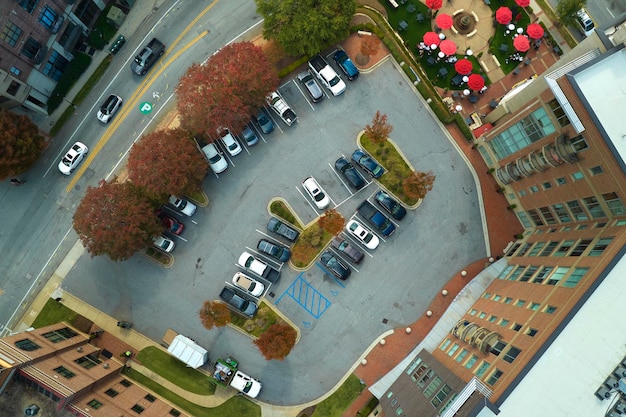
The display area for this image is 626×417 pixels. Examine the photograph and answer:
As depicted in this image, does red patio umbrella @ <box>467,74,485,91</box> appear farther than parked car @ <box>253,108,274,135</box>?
No

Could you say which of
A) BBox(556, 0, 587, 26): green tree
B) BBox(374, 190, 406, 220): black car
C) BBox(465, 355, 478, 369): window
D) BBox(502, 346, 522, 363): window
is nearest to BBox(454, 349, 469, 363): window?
BBox(465, 355, 478, 369): window

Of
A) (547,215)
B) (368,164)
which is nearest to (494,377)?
(547,215)

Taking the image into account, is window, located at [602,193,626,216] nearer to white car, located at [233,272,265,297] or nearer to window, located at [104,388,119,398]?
→ white car, located at [233,272,265,297]

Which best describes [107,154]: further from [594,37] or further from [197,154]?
[594,37]

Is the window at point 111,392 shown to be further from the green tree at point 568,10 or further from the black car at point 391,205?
the green tree at point 568,10

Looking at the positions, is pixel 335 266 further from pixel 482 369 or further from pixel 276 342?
pixel 482 369

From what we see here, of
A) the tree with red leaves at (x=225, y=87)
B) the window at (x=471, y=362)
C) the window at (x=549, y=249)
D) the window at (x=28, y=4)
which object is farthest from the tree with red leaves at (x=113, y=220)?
the window at (x=549, y=249)

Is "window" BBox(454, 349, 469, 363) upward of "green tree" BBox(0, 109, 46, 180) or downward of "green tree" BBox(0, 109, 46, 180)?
upward
